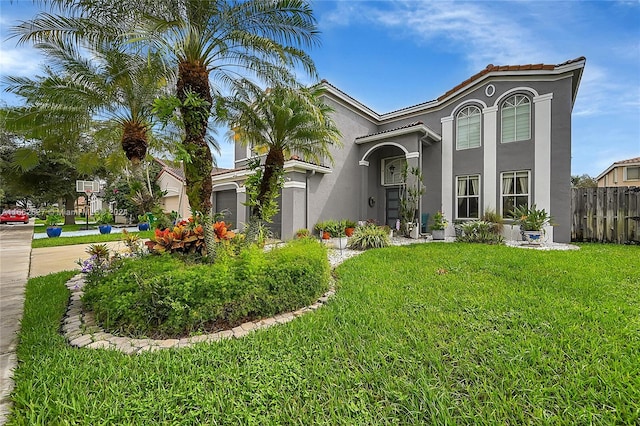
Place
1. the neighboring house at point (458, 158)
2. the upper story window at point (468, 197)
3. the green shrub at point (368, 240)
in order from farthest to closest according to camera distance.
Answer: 1. the upper story window at point (468, 197)
2. the neighboring house at point (458, 158)
3. the green shrub at point (368, 240)

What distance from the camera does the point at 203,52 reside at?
18.0 feet

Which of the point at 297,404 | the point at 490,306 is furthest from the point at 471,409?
the point at 490,306

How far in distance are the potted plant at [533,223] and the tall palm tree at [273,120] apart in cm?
931

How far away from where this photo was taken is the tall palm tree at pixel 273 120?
661cm

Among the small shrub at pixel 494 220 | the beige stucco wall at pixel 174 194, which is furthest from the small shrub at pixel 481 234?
the beige stucco wall at pixel 174 194

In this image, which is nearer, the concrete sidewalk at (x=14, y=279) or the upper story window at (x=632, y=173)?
the concrete sidewalk at (x=14, y=279)

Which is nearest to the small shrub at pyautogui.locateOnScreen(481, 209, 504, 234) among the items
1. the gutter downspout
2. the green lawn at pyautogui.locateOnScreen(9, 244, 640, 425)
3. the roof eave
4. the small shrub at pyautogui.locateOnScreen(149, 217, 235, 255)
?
the roof eave

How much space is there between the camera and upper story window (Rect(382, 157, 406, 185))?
1548 cm

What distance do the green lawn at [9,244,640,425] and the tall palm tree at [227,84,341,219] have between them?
403cm

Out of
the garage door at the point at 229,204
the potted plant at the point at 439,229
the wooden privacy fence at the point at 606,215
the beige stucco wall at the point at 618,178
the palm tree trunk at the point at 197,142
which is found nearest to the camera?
the palm tree trunk at the point at 197,142

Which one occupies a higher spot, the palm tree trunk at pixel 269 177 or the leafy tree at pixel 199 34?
the leafy tree at pixel 199 34

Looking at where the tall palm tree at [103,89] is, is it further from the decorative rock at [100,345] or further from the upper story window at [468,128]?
the upper story window at [468,128]

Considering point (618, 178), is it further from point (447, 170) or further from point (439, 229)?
point (439, 229)

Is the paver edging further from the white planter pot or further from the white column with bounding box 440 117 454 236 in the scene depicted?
the white column with bounding box 440 117 454 236
